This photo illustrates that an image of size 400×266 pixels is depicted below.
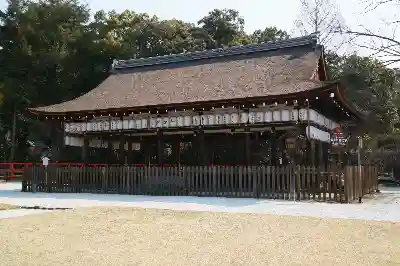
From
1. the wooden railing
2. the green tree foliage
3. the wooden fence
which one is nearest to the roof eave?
the wooden fence

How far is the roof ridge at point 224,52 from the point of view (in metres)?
19.5

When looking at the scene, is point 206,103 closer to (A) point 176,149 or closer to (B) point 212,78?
(B) point 212,78

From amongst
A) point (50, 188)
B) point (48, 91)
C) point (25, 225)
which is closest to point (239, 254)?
point (25, 225)

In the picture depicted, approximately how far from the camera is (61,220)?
8.61 meters

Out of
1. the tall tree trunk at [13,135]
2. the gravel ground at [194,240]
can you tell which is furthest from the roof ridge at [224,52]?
the tall tree trunk at [13,135]

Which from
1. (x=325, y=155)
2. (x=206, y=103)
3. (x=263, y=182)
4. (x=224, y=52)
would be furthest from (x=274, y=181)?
(x=224, y=52)

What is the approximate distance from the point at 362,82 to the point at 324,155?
36.3 ft

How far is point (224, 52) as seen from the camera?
2148 cm

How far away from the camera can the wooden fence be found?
1268 centimetres

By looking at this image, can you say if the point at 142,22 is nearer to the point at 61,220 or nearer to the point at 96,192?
the point at 96,192

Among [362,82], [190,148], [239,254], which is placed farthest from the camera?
[362,82]

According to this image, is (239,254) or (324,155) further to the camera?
(324,155)

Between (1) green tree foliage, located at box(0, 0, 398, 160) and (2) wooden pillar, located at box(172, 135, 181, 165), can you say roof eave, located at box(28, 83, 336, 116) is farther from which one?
(1) green tree foliage, located at box(0, 0, 398, 160)

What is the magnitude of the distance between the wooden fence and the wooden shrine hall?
1797 millimetres
